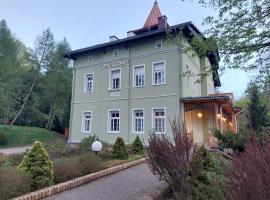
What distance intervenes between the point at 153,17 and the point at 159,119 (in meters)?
10.5

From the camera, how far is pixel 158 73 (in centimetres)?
1666

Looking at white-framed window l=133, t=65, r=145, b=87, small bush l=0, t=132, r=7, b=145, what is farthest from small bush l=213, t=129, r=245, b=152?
small bush l=0, t=132, r=7, b=145

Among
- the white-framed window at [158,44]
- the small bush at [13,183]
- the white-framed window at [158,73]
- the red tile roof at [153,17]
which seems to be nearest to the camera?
the small bush at [13,183]

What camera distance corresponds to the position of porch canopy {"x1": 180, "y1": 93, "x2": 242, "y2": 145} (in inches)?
577

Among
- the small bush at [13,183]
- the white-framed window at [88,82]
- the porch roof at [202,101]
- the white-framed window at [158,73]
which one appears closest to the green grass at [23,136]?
the white-framed window at [88,82]

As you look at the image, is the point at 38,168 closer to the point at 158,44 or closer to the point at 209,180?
the point at 209,180

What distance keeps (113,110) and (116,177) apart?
1095cm

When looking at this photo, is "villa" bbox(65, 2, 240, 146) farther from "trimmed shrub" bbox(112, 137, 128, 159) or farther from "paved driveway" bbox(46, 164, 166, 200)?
"paved driveway" bbox(46, 164, 166, 200)

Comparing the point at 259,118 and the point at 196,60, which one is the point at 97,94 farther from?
the point at 259,118

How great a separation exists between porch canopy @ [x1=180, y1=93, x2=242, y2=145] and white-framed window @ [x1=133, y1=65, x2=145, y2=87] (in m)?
3.47

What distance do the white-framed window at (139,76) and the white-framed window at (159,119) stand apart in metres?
2.30

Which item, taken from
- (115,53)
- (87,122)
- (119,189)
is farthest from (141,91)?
(119,189)

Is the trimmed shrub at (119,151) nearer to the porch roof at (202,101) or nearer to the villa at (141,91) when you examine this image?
the villa at (141,91)

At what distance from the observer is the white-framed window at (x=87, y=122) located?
19.5 metres
